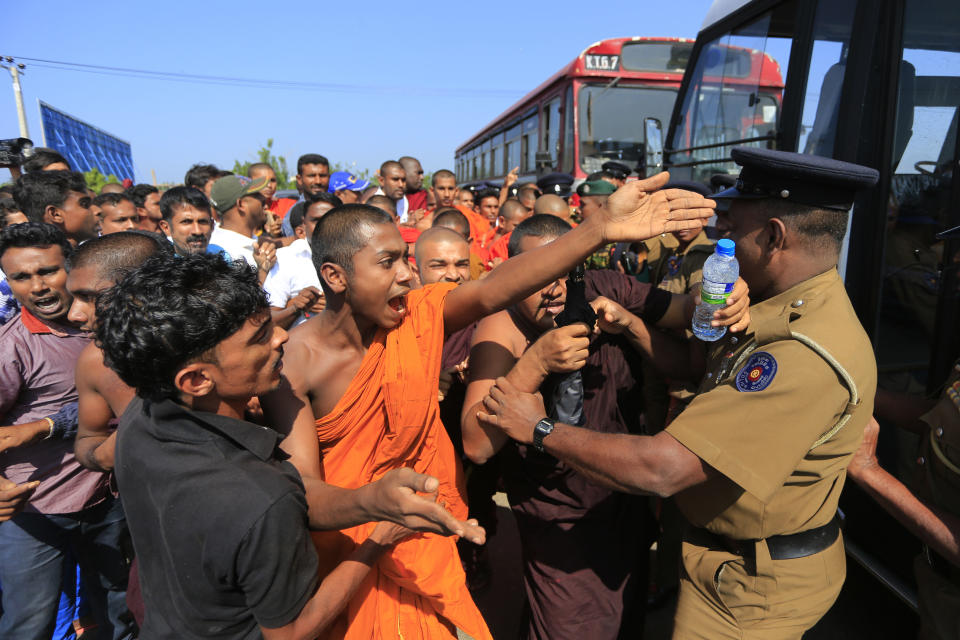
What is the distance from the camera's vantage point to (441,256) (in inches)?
121

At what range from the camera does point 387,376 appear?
1904 millimetres

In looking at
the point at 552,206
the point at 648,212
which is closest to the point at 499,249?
the point at 552,206

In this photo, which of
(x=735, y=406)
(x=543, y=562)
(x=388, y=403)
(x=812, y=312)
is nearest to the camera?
(x=735, y=406)

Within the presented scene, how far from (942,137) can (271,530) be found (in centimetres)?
290

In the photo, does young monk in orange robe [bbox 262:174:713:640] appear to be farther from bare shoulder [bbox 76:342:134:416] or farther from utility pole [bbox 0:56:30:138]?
utility pole [bbox 0:56:30:138]

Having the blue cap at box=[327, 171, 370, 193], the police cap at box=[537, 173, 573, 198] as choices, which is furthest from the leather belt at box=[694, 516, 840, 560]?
the police cap at box=[537, 173, 573, 198]

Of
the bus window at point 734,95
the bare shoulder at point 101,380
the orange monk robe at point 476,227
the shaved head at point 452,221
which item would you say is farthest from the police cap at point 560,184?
the bare shoulder at point 101,380

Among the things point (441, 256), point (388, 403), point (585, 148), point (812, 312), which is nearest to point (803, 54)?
point (812, 312)

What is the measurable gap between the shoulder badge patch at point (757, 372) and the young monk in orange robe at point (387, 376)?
45 cm

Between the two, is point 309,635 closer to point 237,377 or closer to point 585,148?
point 237,377

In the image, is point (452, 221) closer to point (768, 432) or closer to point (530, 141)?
point (768, 432)

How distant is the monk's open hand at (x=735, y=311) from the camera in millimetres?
1579

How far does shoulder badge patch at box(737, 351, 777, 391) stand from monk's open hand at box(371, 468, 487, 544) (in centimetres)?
82

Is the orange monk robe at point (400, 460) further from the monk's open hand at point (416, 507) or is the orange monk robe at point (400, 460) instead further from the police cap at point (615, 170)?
the police cap at point (615, 170)
